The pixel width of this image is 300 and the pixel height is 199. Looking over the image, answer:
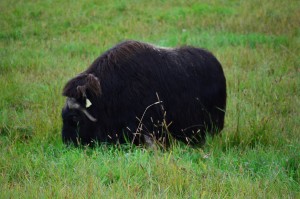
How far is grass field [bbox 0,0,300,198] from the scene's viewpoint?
3557 millimetres

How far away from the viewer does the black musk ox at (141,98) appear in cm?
512

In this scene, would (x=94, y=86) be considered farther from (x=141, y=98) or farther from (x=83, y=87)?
(x=141, y=98)

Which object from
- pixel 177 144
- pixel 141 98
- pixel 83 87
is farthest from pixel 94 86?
pixel 177 144

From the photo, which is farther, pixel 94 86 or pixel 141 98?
pixel 141 98

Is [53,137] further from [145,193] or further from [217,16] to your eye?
[217,16]

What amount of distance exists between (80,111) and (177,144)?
1.23 metres

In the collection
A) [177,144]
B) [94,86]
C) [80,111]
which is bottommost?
[177,144]

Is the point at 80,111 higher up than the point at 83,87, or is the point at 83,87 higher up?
the point at 83,87

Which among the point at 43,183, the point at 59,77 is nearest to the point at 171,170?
the point at 43,183

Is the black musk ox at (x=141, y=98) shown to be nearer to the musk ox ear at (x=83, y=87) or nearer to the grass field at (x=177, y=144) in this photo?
the musk ox ear at (x=83, y=87)

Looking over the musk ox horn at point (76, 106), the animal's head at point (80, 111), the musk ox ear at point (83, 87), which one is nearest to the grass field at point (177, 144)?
the animal's head at point (80, 111)

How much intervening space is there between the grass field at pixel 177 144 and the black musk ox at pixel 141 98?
0.31m

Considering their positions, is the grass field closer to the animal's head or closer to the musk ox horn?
the animal's head

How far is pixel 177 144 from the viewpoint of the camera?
5051 millimetres
